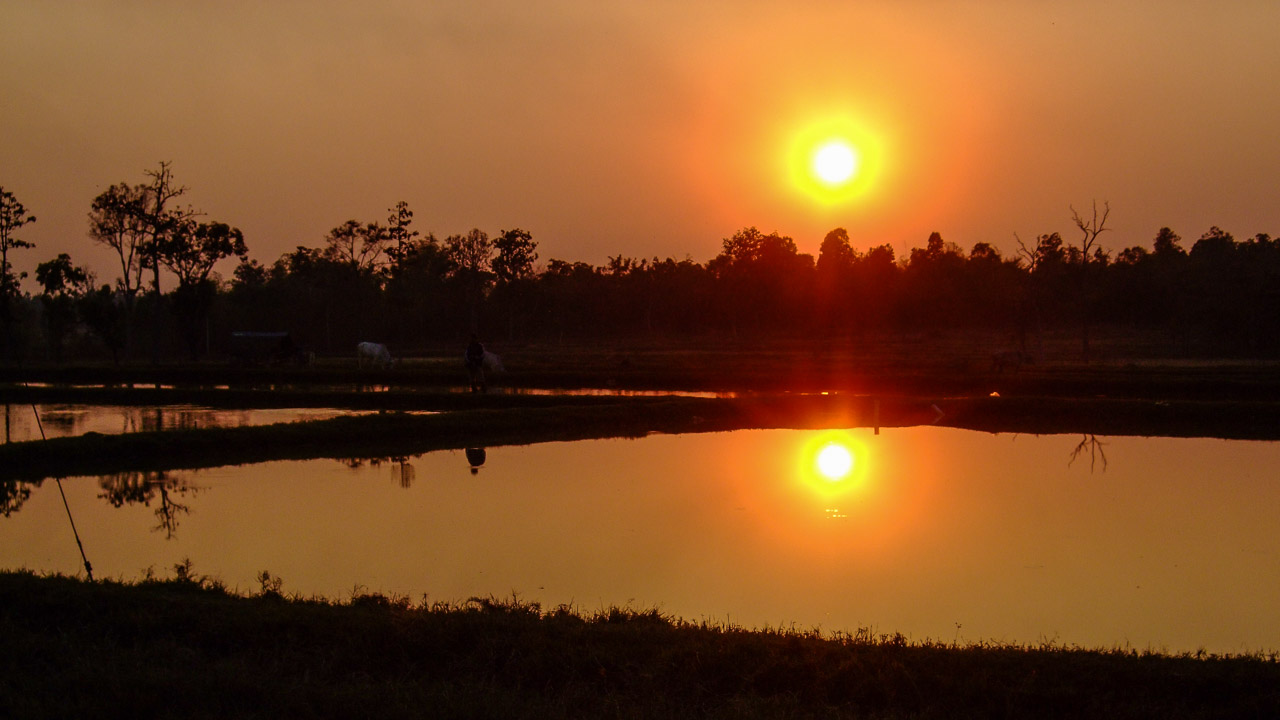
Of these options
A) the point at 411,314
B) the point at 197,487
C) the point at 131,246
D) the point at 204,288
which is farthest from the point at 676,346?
the point at 197,487

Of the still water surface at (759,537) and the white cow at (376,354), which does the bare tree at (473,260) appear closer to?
the white cow at (376,354)

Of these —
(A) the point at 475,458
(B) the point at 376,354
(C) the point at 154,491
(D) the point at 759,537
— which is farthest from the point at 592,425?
(B) the point at 376,354

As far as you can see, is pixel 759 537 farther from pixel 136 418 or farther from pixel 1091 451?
pixel 136 418

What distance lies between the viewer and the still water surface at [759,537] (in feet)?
22.4

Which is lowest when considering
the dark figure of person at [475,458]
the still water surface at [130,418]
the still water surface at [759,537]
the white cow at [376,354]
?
the still water surface at [759,537]

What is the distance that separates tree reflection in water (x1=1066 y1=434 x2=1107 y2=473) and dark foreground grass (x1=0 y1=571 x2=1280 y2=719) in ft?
29.9

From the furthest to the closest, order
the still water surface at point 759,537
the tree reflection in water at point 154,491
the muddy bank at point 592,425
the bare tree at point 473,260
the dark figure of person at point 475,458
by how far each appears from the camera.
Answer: the bare tree at point 473,260 < the muddy bank at point 592,425 < the dark figure of person at point 475,458 < the tree reflection in water at point 154,491 < the still water surface at point 759,537

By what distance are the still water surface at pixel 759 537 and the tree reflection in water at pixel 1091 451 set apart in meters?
0.22

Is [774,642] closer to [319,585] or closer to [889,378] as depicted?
[319,585]

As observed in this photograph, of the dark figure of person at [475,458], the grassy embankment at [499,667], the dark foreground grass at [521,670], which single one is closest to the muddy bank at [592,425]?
the dark figure of person at [475,458]

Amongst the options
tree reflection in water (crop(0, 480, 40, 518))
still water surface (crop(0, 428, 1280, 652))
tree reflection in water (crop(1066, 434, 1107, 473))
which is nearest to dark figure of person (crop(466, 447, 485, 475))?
still water surface (crop(0, 428, 1280, 652))

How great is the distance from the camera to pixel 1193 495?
11023 millimetres

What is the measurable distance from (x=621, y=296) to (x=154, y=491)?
184ft

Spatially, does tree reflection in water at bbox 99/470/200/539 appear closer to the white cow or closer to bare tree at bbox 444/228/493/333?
the white cow
